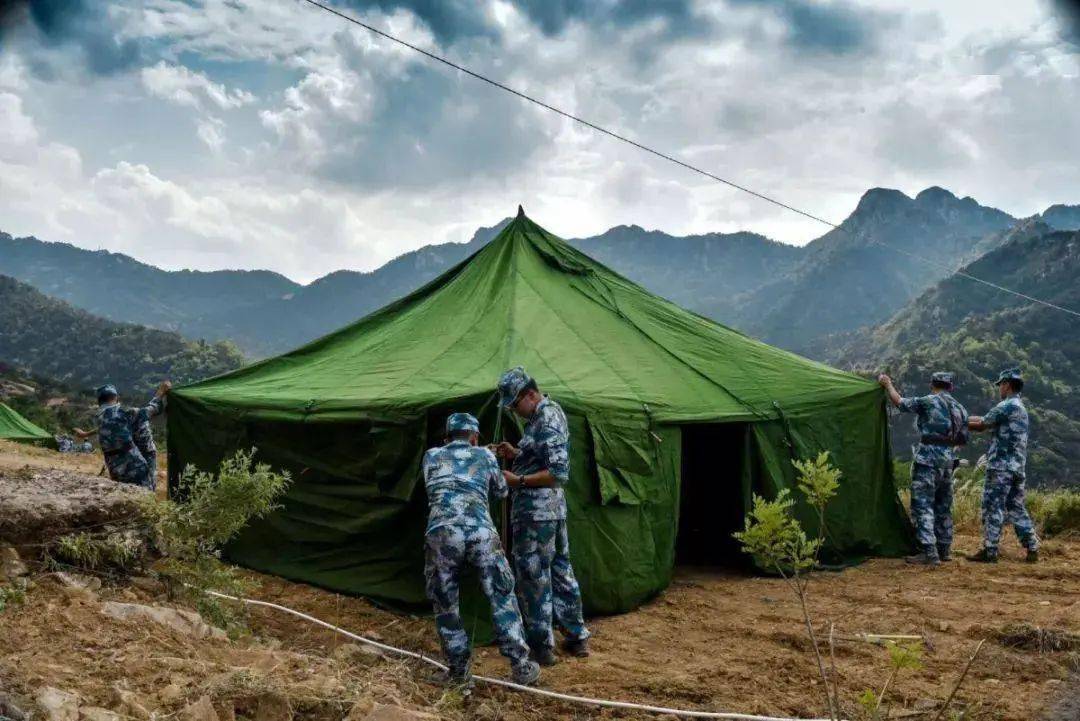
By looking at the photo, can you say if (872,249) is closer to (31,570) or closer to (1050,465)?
(1050,465)

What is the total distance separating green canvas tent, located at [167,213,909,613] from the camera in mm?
6211

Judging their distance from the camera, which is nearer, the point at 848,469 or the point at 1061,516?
the point at 848,469

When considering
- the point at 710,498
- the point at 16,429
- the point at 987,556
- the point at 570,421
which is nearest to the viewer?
the point at 570,421

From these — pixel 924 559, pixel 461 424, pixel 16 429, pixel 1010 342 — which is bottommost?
pixel 924 559

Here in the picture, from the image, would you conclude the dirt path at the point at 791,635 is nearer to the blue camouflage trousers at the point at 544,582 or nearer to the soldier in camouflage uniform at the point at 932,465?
the blue camouflage trousers at the point at 544,582

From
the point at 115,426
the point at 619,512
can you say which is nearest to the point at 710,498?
the point at 619,512

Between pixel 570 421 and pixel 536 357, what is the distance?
2.68 ft

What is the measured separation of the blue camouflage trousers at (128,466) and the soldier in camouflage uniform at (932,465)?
762 cm

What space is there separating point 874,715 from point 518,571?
2632 mm

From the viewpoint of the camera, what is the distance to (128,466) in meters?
8.66

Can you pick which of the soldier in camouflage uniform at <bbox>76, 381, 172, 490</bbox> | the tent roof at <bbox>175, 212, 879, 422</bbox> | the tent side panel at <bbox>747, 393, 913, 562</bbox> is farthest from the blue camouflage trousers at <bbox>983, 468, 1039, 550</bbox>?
the soldier in camouflage uniform at <bbox>76, 381, 172, 490</bbox>

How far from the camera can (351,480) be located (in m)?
6.65

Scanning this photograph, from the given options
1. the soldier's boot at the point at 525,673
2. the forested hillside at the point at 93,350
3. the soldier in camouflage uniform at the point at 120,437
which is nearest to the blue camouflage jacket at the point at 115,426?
the soldier in camouflage uniform at the point at 120,437

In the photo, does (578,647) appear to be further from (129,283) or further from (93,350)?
(129,283)
